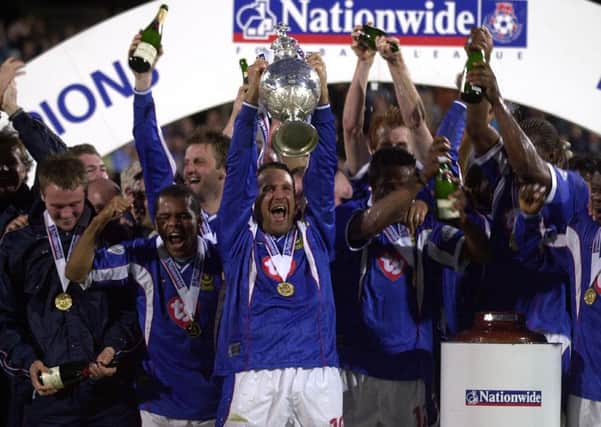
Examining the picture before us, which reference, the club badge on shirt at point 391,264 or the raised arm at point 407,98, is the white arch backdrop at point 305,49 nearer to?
the raised arm at point 407,98

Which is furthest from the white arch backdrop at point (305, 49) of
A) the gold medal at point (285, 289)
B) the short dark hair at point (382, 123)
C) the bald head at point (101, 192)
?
the gold medal at point (285, 289)

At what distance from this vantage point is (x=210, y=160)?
604cm

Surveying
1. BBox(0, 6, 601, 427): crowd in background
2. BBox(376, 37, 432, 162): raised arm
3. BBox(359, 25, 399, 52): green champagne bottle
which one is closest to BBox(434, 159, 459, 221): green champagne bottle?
BBox(0, 6, 601, 427): crowd in background

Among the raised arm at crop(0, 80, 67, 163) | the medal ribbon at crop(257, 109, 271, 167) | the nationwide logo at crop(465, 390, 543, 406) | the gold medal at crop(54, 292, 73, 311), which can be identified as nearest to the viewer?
the nationwide logo at crop(465, 390, 543, 406)

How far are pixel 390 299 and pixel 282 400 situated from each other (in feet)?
2.61

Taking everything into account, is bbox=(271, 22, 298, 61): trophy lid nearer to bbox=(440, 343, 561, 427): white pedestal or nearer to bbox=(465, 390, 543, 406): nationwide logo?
bbox=(440, 343, 561, 427): white pedestal

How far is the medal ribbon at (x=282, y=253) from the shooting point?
5.23m

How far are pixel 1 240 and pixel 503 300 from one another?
2.36 meters

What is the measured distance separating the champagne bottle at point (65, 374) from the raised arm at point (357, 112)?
64.7 inches

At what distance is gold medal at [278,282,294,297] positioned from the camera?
5.18 m

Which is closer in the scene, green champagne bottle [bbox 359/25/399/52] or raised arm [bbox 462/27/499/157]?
raised arm [bbox 462/27/499/157]

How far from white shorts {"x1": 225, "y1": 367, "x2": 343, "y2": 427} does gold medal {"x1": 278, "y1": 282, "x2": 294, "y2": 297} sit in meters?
0.32

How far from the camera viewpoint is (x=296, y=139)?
4938 mm

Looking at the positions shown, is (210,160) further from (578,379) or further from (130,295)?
(578,379)
